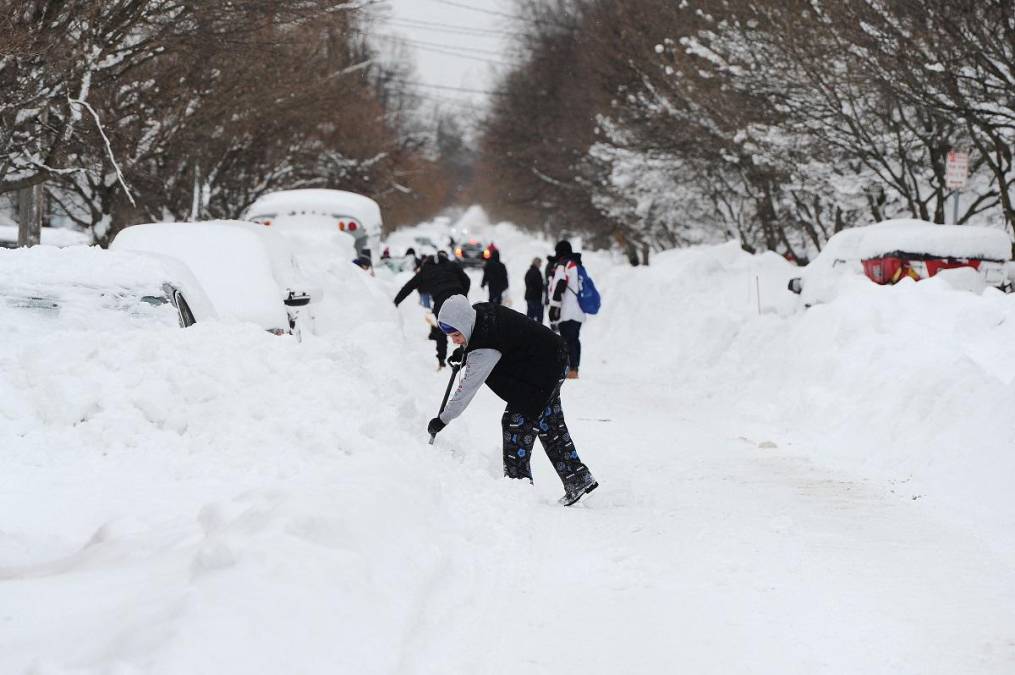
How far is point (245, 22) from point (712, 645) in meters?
11.7

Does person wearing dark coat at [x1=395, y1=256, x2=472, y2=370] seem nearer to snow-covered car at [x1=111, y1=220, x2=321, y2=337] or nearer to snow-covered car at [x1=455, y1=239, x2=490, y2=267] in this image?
snow-covered car at [x1=111, y1=220, x2=321, y2=337]

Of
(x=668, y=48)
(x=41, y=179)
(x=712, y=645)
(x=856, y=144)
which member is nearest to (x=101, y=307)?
(x=712, y=645)

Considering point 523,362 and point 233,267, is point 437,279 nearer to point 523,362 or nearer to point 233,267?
point 233,267

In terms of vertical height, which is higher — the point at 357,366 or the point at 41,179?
the point at 41,179

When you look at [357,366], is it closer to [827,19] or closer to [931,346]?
[931,346]

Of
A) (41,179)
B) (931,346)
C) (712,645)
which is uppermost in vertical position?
(41,179)

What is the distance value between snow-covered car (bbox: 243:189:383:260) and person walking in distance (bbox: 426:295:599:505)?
683 inches

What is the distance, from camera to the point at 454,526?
244 inches

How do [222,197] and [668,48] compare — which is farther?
[222,197]

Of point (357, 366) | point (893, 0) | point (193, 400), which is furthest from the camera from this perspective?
point (893, 0)

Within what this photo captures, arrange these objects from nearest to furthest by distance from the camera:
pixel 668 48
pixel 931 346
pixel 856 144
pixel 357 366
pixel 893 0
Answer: pixel 357 366, pixel 931 346, pixel 893 0, pixel 856 144, pixel 668 48

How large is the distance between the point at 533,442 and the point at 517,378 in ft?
1.49

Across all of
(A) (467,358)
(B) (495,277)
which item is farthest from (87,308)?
(B) (495,277)

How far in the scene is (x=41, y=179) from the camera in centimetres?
1347
